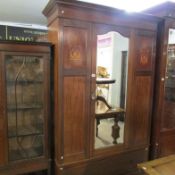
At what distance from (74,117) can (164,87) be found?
1.31 meters

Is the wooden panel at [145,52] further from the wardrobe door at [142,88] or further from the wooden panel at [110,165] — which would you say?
the wooden panel at [110,165]

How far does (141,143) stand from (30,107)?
1.55 meters

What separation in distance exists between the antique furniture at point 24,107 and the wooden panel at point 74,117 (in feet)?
0.86

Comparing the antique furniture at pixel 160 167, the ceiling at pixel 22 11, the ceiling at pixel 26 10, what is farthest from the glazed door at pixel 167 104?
the ceiling at pixel 22 11

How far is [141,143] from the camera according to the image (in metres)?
2.46

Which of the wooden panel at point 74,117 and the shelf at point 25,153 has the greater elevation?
the wooden panel at point 74,117

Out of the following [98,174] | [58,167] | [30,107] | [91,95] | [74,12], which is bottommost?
[98,174]

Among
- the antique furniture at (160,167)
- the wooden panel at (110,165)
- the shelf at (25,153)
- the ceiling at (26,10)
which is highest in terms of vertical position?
the ceiling at (26,10)

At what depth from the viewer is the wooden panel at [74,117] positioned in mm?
1932

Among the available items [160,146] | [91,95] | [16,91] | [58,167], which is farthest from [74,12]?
[160,146]

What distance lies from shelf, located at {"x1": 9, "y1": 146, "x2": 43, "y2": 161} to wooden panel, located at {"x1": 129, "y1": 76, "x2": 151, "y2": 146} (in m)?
1.18

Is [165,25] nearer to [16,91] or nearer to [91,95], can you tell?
[91,95]

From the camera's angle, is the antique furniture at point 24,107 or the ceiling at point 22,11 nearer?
the antique furniture at point 24,107

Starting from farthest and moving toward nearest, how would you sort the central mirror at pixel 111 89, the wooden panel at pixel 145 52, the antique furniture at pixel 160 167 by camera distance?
the wooden panel at pixel 145 52 < the central mirror at pixel 111 89 < the antique furniture at pixel 160 167
